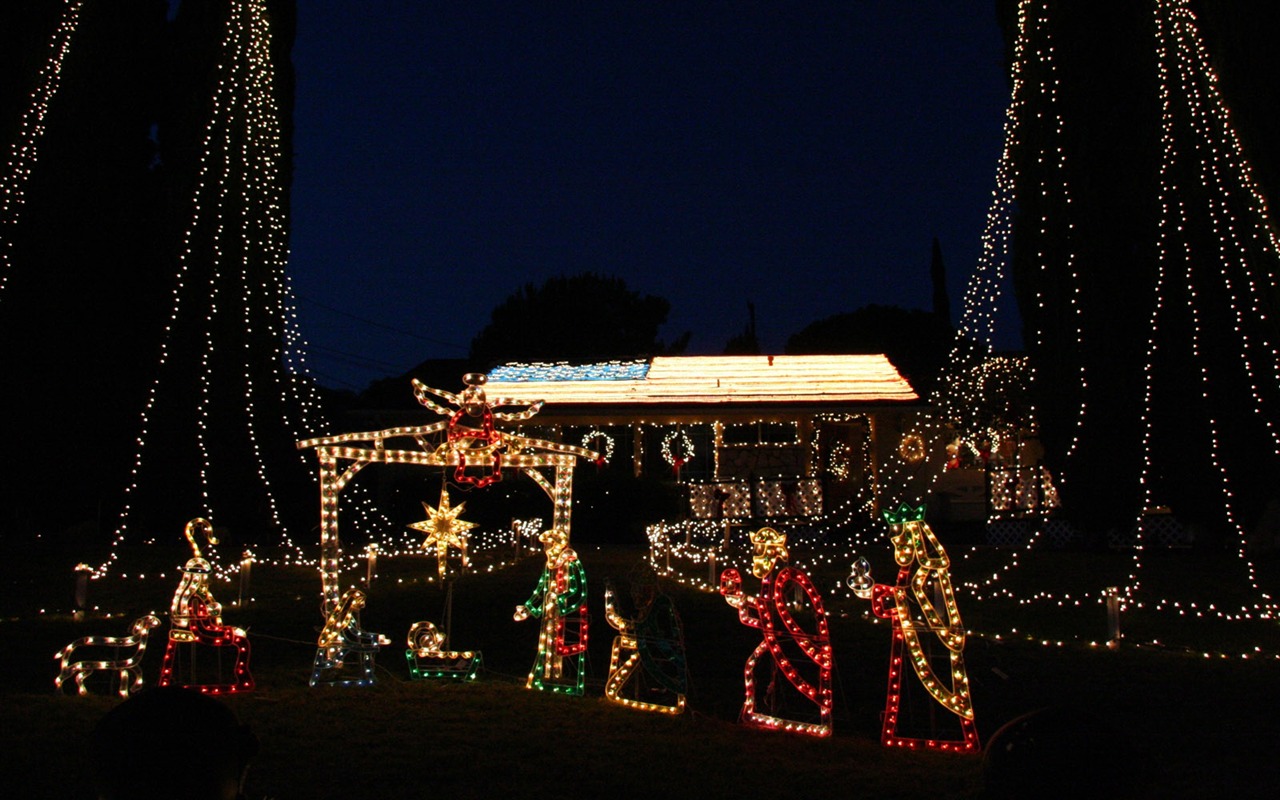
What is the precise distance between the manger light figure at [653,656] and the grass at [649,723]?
20cm

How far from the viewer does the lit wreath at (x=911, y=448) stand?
2328 centimetres

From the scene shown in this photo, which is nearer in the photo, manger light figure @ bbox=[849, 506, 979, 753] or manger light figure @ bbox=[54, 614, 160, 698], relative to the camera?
manger light figure @ bbox=[849, 506, 979, 753]

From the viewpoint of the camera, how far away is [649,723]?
7.33 m

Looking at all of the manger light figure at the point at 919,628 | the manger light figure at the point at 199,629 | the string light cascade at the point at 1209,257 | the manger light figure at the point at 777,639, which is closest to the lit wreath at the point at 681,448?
the string light cascade at the point at 1209,257

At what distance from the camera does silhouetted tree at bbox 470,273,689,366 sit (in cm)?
5091

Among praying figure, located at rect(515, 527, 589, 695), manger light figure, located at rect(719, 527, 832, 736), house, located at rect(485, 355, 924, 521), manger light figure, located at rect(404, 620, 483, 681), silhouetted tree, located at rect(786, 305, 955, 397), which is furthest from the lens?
silhouetted tree, located at rect(786, 305, 955, 397)

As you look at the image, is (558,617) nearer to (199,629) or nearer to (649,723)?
(649,723)

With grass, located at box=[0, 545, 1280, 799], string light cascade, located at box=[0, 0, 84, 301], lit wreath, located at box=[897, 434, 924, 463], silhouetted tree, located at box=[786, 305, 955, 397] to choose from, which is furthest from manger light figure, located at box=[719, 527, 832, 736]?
silhouetted tree, located at box=[786, 305, 955, 397]

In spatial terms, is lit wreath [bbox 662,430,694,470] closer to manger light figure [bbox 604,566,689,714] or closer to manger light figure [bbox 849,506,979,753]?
manger light figure [bbox 604,566,689,714]

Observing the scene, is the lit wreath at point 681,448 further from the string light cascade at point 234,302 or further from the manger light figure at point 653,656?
the manger light figure at point 653,656

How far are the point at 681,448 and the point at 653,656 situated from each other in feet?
60.6

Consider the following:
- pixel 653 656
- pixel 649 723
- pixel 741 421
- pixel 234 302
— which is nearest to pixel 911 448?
pixel 741 421

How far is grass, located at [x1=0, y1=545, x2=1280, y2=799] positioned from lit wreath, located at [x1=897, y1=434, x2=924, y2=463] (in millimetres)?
11279

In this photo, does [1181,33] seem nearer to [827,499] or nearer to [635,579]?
[635,579]
